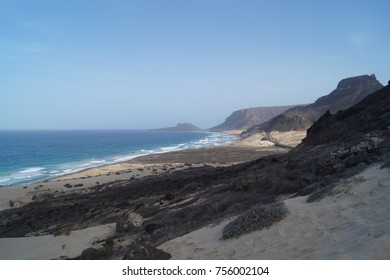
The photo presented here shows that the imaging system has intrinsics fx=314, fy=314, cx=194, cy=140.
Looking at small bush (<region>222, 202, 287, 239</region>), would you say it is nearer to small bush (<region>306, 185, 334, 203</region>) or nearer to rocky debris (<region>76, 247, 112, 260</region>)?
small bush (<region>306, 185, 334, 203</region>)

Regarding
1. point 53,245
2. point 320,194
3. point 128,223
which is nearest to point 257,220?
point 320,194

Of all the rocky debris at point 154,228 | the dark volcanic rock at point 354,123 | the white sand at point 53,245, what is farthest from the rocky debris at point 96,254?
the dark volcanic rock at point 354,123

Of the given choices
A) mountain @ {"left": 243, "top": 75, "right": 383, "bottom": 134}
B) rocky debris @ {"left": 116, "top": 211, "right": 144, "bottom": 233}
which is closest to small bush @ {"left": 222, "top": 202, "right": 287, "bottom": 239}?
rocky debris @ {"left": 116, "top": 211, "right": 144, "bottom": 233}

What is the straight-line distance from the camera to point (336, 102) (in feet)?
367

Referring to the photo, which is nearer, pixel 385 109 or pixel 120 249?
pixel 120 249

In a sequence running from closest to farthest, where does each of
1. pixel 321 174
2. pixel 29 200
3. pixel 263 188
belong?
pixel 321 174 → pixel 263 188 → pixel 29 200

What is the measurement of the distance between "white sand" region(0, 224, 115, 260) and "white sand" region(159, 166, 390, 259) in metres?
5.75

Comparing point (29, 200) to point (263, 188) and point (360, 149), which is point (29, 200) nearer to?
point (263, 188)

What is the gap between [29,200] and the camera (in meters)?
28.8

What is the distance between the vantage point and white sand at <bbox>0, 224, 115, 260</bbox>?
470 inches

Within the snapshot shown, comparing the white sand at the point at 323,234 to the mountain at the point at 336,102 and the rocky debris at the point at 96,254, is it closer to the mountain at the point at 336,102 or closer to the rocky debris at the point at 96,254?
the rocky debris at the point at 96,254

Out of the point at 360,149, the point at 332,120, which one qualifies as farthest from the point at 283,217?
the point at 332,120

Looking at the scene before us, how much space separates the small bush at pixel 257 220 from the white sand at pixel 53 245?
22.0 ft

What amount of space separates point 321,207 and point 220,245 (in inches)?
102
